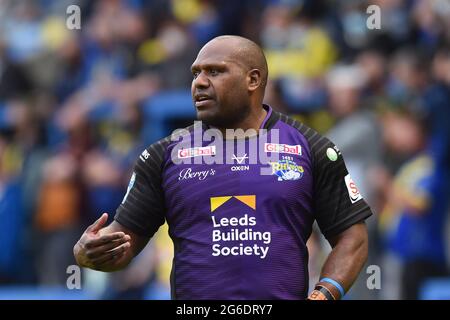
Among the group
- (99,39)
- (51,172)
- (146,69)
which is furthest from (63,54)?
(51,172)

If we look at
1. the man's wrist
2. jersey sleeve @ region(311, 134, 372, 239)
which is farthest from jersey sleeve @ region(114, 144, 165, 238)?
the man's wrist

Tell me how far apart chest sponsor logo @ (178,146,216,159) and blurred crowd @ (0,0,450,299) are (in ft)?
14.6

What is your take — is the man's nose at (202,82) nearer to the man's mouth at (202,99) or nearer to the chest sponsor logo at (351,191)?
the man's mouth at (202,99)

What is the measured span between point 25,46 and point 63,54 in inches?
36.7

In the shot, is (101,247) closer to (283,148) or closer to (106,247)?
(106,247)

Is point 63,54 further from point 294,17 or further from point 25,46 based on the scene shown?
point 294,17

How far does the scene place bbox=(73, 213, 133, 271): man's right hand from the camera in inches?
226

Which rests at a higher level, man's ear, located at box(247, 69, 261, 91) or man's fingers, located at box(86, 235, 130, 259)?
man's ear, located at box(247, 69, 261, 91)

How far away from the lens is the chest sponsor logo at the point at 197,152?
6.18m

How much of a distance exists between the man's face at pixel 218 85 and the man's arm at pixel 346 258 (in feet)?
3.05

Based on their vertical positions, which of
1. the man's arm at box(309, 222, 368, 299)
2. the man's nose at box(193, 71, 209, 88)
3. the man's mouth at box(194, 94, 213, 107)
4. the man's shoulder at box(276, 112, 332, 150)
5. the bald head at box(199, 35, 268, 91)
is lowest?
the man's arm at box(309, 222, 368, 299)

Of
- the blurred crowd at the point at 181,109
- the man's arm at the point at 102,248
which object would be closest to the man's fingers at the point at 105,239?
the man's arm at the point at 102,248

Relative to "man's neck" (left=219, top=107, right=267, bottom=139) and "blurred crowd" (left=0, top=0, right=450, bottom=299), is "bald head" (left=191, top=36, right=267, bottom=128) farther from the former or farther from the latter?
"blurred crowd" (left=0, top=0, right=450, bottom=299)

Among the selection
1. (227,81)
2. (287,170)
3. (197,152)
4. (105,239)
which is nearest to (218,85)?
(227,81)
